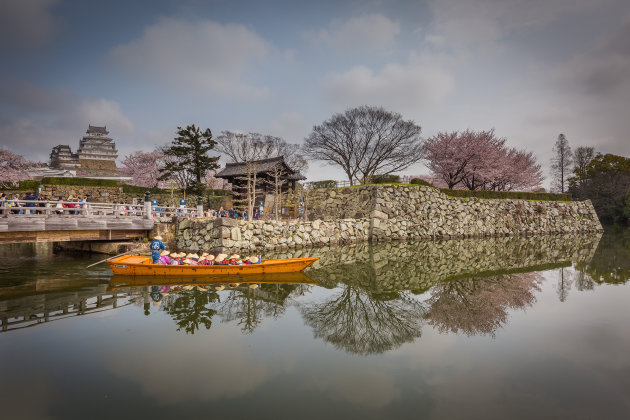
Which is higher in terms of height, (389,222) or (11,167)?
(11,167)

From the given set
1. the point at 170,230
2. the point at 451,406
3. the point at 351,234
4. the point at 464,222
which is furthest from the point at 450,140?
the point at 451,406

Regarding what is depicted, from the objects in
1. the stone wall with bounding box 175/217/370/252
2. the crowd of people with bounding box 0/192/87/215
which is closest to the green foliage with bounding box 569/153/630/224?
the stone wall with bounding box 175/217/370/252

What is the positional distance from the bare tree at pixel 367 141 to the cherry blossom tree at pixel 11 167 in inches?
1110

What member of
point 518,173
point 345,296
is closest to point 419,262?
point 345,296

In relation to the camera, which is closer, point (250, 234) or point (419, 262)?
point (419, 262)

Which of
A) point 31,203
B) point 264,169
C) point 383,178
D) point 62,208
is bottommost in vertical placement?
point 62,208

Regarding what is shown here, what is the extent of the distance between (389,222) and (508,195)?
583 inches

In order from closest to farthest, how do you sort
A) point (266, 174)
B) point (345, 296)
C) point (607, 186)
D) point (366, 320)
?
point (366, 320), point (345, 296), point (266, 174), point (607, 186)

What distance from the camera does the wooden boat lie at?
9.54m

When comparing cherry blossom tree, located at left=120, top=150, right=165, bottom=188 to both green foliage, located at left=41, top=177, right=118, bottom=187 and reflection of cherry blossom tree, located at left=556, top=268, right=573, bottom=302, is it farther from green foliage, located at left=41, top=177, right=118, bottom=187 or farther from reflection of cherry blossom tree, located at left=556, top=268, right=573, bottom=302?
reflection of cherry blossom tree, located at left=556, top=268, right=573, bottom=302

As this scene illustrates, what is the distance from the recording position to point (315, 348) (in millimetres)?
5363

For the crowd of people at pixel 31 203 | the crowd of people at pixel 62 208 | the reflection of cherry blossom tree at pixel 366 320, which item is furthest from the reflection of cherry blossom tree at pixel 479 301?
the crowd of people at pixel 31 203

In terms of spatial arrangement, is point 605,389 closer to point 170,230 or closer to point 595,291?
point 595,291

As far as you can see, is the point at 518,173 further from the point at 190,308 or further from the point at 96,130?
the point at 96,130
